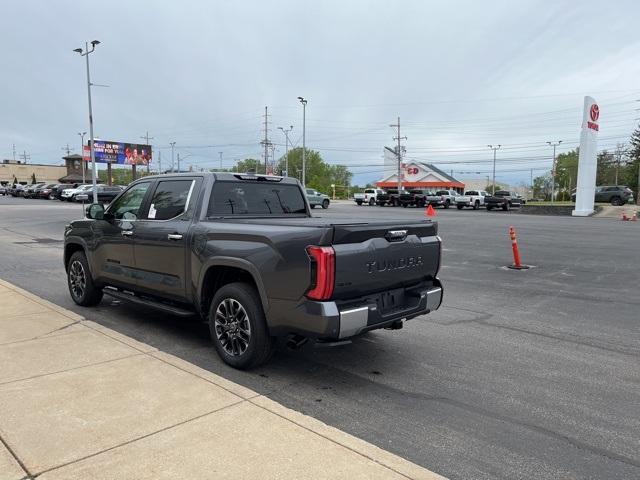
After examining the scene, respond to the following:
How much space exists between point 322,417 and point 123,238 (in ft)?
11.6

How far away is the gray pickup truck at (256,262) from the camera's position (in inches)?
156

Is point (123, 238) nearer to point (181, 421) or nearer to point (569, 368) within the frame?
point (181, 421)

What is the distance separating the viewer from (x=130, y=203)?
6184 mm

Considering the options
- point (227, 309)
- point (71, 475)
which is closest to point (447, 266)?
point (227, 309)

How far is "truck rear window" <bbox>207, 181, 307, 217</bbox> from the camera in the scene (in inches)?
207

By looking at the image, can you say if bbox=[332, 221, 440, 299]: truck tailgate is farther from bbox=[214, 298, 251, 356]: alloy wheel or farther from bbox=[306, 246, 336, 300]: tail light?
bbox=[214, 298, 251, 356]: alloy wheel

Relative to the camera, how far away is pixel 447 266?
11.8 metres

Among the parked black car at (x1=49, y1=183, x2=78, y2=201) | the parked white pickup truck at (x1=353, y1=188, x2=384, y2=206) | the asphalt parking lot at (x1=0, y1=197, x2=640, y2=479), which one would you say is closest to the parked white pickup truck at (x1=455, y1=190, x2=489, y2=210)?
the parked white pickup truck at (x1=353, y1=188, x2=384, y2=206)

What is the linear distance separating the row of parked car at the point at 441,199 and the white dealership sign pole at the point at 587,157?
865 centimetres

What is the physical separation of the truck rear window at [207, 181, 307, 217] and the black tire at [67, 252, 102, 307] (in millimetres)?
2689

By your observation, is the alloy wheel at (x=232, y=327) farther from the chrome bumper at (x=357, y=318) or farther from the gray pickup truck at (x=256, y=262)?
the chrome bumper at (x=357, y=318)

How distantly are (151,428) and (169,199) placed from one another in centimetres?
287

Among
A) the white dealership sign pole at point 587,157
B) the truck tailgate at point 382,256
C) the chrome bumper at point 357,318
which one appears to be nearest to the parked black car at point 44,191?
the white dealership sign pole at point 587,157

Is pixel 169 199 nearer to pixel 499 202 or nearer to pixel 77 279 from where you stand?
pixel 77 279
